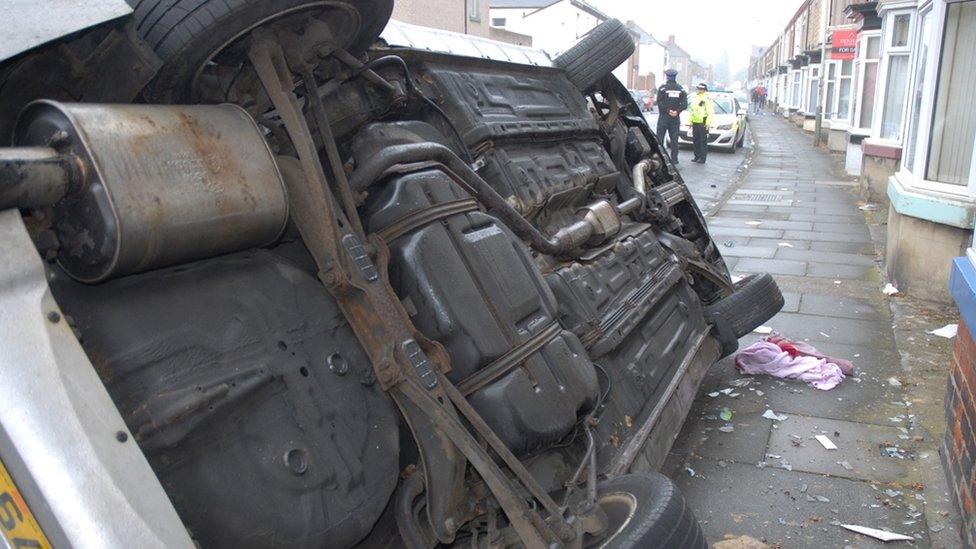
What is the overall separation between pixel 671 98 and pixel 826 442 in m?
11.7

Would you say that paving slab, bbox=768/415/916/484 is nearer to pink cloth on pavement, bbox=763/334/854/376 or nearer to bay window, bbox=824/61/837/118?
pink cloth on pavement, bbox=763/334/854/376

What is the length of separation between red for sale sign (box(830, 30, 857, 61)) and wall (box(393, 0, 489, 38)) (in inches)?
431

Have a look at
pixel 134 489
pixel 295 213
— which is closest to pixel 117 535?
pixel 134 489

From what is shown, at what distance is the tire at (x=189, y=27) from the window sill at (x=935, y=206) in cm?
565

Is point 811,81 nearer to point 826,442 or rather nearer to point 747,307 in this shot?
point 747,307

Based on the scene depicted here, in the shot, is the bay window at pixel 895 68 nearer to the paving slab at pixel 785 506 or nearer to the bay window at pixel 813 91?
the paving slab at pixel 785 506

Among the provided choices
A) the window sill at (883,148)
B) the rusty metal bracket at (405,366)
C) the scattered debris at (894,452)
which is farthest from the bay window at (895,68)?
the rusty metal bracket at (405,366)

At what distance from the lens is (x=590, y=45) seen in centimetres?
508

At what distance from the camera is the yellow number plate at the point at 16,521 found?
136 cm

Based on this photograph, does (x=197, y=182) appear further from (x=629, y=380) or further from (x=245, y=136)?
(x=629, y=380)

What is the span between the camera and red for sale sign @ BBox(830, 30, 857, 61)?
2102 centimetres

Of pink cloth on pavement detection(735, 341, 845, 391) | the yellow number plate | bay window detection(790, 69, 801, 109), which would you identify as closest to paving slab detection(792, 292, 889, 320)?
pink cloth on pavement detection(735, 341, 845, 391)

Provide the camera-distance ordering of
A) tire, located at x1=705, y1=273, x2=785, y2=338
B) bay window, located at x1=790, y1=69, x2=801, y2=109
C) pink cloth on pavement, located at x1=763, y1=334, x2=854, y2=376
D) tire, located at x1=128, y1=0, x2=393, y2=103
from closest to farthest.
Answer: tire, located at x1=128, y1=0, x2=393, y2=103
tire, located at x1=705, y1=273, x2=785, y2=338
pink cloth on pavement, located at x1=763, y1=334, x2=854, y2=376
bay window, located at x1=790, y1=69, x2=801, y2=109

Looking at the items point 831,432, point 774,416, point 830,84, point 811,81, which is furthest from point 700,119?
point 811,81
